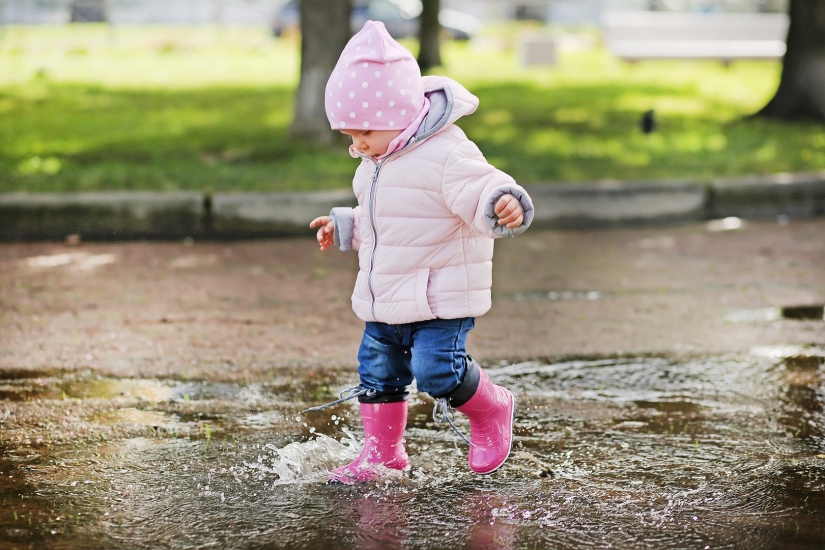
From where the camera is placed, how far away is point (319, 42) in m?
8.62

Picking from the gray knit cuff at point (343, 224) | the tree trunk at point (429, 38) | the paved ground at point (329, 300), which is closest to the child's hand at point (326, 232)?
the gray knit cuff at point (343, 224)

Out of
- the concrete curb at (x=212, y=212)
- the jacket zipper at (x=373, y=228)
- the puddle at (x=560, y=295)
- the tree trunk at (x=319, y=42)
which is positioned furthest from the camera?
the tree trunk at (x=319, y=42)

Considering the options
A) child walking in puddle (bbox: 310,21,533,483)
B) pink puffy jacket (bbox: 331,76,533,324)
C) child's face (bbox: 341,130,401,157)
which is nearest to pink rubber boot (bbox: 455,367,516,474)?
child walking in puddle (bbox: 310,21,533,483)

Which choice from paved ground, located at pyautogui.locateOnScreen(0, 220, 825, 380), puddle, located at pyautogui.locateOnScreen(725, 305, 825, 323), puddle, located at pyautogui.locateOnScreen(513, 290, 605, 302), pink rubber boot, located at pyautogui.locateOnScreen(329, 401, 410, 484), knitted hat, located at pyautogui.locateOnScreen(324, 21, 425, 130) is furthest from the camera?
puddle, located at pyautogui.locateOnScreen(513, 290, 605, 302)

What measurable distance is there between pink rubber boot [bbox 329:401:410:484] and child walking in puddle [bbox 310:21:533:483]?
3 centimetres

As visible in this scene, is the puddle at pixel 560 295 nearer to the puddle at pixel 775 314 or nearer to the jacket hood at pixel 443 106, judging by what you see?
the puddle at pixel 775 314

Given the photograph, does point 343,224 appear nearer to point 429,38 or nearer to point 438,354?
point 438,354

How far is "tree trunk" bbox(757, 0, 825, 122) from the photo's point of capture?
10562 millimetres

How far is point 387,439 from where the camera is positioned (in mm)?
3348

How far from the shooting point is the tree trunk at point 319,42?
338 inches

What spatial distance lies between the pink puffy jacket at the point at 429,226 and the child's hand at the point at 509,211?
0.15 m

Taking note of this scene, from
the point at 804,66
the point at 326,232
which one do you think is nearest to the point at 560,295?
the point at 326,232

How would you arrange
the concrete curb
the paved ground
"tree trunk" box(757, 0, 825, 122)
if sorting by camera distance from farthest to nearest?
"tree trunk" box(757, 0, 825, 122) → the concrete curb → the paved ground

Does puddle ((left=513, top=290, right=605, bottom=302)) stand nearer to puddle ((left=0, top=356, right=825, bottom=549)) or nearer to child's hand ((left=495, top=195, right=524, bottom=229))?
puddle ((left=0, top=356, right=825, bottom=549))
